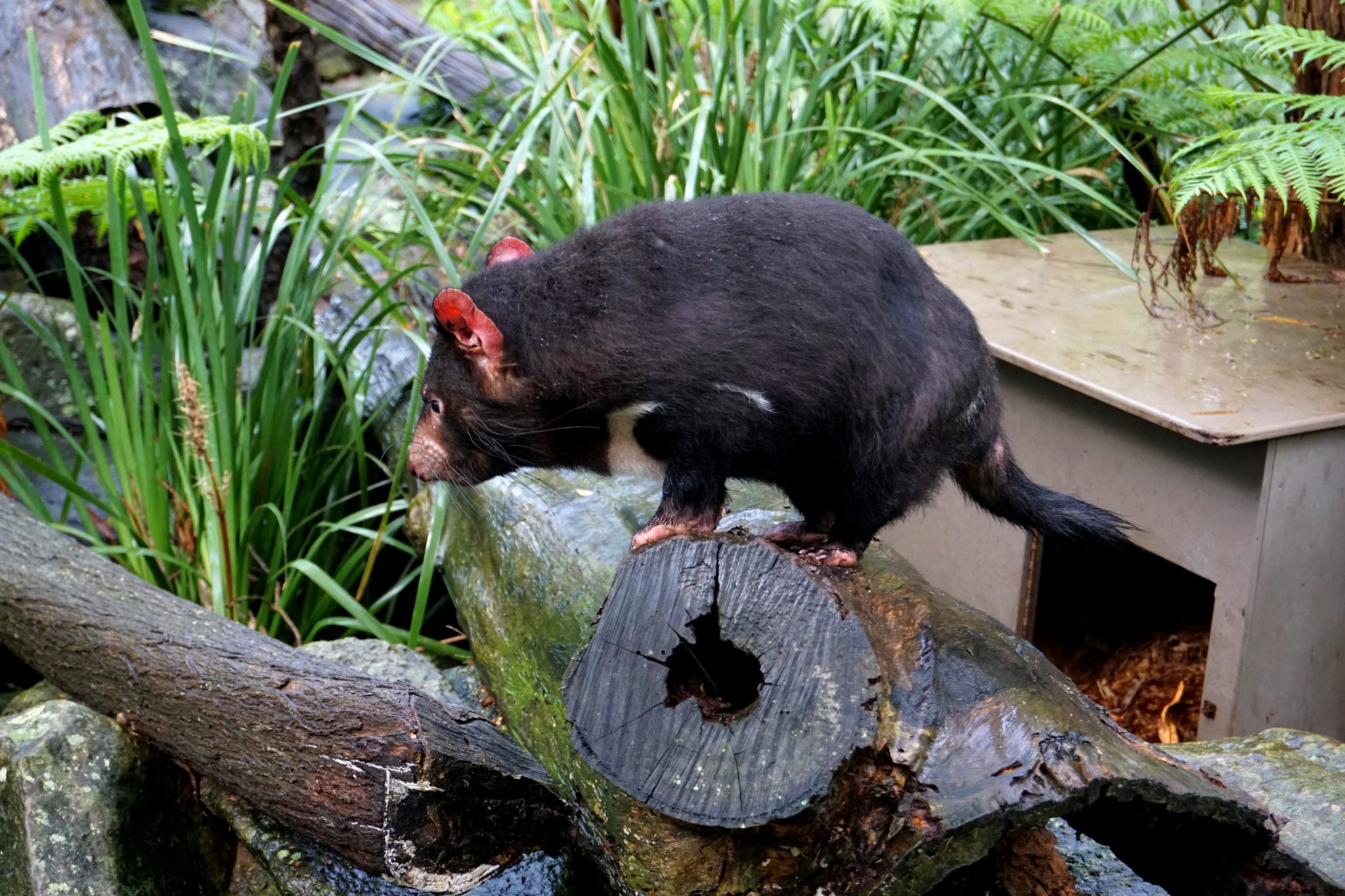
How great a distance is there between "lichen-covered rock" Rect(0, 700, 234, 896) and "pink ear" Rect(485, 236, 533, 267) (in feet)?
4.23

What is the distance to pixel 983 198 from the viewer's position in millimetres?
4207

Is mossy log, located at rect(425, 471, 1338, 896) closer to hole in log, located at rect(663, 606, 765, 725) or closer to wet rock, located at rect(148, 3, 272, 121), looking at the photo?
hole in log, located at rect(663, 606, 765, 725)

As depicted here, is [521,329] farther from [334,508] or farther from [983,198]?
[983,198]

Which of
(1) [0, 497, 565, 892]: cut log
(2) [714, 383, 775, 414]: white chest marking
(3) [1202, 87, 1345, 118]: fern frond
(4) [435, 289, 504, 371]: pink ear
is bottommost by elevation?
(1) [0, 497, 565, 892]: cut log

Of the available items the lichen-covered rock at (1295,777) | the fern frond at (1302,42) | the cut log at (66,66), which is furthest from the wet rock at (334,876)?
the cut log at (66,66)

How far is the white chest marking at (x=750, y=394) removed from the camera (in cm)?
221

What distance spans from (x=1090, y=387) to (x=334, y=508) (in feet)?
7.89

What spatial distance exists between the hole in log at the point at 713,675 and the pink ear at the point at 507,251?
3.43ft

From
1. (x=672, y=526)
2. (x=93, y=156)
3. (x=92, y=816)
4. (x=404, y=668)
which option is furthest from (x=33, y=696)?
(x=672, y=526)

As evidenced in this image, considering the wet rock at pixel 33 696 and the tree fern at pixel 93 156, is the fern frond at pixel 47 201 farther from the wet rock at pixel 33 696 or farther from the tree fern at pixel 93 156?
the wet rock at pixel 33 696

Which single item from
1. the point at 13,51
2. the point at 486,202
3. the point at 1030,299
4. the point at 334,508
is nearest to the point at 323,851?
the point at 334,508

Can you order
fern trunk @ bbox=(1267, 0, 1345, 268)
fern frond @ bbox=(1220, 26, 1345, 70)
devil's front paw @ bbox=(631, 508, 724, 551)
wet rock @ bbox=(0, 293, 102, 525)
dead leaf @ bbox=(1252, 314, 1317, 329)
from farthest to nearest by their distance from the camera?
wet rock @ bbox=(0, 293, 102, 525) → fern trunk @ bbox=(1267, 0, 1345, 268) → dead leaf @ bbox=(1252, 314, 1317, 329) → fern frond @ bbox=(1220, 26, 1345, 70) → devil's front paw @ bbox=(631, 508, 724, 551)

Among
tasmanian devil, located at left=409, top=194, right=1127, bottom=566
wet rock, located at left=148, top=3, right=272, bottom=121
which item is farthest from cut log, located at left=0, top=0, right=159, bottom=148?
tasmanian devil, located at left=409, top=194, right=1127, bottom=566

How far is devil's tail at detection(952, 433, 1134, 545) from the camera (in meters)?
2.59
